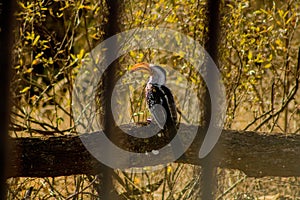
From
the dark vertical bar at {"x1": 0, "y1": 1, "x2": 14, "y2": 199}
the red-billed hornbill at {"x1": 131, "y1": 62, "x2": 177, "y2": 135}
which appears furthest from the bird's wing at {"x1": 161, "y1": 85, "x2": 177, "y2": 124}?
the dark vertical bar at {"x1": 0, "y1": 1, "x2": 14, "y2": 199}

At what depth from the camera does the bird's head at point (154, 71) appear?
3.69m

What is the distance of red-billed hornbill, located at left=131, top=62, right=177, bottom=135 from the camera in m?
3.33

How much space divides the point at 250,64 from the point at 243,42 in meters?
0.30

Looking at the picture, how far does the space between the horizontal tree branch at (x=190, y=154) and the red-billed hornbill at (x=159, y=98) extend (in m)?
0.67

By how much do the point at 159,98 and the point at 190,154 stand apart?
1054 mm

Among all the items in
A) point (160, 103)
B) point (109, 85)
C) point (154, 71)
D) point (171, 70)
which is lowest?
point (109, 85)

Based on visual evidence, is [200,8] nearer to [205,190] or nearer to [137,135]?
[137,135]

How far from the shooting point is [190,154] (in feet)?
8.33

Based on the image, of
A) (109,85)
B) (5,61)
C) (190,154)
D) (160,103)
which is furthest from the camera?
(160,103)

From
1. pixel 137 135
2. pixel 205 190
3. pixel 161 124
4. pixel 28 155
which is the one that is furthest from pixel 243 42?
pixel 205 190

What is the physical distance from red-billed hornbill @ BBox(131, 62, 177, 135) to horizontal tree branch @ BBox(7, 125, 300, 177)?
0.67 metres

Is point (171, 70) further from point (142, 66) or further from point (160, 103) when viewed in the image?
point (160, 103)

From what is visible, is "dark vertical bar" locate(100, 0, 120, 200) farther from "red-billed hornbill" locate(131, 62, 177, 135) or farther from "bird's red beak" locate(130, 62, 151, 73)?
"bird's red beak" locate(130, 62, 151, 73)

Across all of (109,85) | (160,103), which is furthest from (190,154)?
(109,85)
